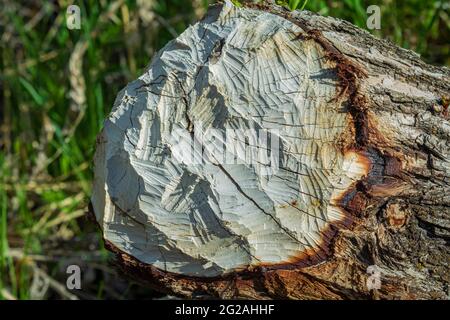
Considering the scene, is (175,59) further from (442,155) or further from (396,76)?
(442,155)

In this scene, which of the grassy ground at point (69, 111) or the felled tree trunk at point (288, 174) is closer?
the felled tree trunk at point (288, 174)

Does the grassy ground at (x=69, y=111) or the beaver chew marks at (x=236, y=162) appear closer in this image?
the beaver chew marks at (x=236, y=162)

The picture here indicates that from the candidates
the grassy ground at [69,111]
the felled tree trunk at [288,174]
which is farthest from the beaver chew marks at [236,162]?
the grassy ground at [69,111]

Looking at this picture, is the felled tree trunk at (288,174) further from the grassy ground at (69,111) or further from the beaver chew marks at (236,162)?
the grassy ground at (69,111)

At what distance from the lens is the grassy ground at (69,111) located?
89.0 inches

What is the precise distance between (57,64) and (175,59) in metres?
1.38

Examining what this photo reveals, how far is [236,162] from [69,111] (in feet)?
4.51

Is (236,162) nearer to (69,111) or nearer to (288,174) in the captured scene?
(288,174)

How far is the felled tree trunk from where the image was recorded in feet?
3.93

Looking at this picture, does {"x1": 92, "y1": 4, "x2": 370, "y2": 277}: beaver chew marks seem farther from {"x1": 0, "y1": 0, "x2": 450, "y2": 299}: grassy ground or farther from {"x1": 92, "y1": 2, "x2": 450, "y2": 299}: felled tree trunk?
{"x1": 0, "y1": 0, "x2": 450, "y2": 299}: grassy ground

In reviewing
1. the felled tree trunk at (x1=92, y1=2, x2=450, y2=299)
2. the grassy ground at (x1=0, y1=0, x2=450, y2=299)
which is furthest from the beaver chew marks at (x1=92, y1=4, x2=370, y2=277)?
the grassy ground at (x1=0, y1=0, x2=450, y2=299)

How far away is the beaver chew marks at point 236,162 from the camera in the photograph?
47.0 inches

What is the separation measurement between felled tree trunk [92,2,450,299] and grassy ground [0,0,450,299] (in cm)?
93

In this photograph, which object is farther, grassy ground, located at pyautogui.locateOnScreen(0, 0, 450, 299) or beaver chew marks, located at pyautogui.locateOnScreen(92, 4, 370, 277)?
grassy ground, located at pyautogui.locateOnScreen(0, 0, 450, 299)
